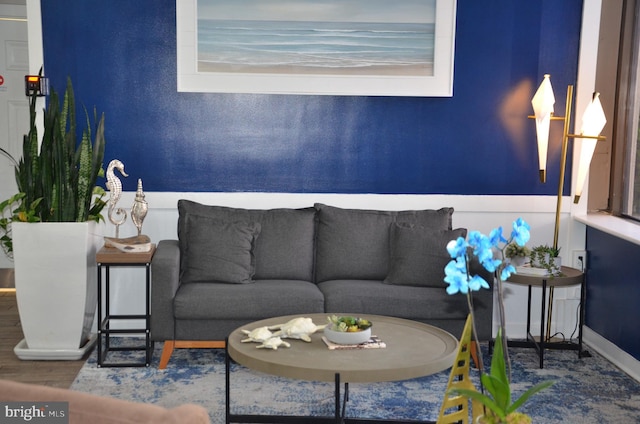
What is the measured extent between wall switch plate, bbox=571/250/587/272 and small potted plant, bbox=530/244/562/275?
1.88 ft

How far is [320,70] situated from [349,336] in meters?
2.22

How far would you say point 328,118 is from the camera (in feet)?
17.0

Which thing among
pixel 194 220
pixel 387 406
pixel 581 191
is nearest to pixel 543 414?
pixel 387 406

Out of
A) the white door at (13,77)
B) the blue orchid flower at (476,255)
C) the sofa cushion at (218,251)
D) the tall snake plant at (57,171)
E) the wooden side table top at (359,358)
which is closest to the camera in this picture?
the blue orchid flower at (476,255)

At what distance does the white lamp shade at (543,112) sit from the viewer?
482cm

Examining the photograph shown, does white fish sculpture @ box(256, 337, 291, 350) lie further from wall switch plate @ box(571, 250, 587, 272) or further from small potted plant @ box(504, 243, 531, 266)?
wall switch plate @ box(571, 250, 587, 272)

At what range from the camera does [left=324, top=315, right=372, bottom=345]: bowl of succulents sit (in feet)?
11.3

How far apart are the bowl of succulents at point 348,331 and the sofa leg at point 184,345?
3.74 ft

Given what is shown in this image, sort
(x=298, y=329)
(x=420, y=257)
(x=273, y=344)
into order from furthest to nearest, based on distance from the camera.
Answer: (x=420, y=257), (x=298, y=329), (x=273, y=344)

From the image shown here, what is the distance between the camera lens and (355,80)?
511cm

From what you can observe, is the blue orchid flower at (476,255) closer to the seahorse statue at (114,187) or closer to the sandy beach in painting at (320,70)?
the seahorse statue at (114,187)

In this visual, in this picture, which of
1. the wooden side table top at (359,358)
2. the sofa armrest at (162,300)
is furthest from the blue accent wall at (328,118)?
the wooden side table top at (359,358)

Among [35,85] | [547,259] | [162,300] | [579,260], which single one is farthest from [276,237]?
[579,260]

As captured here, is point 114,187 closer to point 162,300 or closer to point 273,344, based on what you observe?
point 162,300
